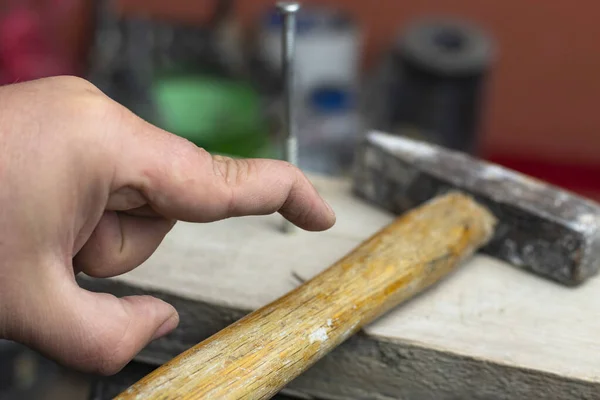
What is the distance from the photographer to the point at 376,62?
2.49m

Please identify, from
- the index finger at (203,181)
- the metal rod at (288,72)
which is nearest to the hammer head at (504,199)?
the metal rod at (288,72)

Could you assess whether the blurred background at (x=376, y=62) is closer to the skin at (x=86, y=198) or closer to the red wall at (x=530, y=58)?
the red wall at (x=530, y=58)

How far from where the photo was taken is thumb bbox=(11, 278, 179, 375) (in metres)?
0.58

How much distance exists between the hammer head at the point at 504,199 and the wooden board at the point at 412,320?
0.03 m

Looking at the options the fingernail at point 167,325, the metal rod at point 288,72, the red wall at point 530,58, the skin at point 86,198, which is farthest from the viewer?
the red wall at point 530,58

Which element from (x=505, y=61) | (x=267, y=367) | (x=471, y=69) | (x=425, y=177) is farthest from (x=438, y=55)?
(x=267, y=367)

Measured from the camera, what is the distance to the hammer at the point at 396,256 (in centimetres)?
63

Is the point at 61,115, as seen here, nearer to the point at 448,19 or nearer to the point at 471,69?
the point at 471,69

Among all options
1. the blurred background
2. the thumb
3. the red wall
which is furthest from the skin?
the red wall

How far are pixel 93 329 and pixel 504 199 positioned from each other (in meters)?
0.54

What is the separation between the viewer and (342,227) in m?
0.99

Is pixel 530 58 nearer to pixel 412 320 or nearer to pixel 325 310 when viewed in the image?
pixel 412 320

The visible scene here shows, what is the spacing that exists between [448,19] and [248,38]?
0.66m

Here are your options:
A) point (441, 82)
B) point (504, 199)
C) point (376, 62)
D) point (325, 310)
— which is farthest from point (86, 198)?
point (376, 62)
